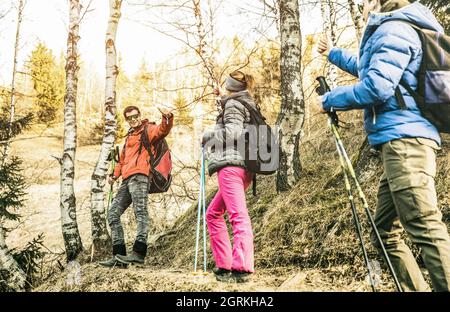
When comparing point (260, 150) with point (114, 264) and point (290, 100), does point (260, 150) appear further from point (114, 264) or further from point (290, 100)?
point (114, 264)

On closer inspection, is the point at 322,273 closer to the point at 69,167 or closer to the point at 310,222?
the point at 310,222

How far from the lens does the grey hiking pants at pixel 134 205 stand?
17.6 feet

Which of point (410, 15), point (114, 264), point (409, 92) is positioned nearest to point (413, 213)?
point (409, 92)

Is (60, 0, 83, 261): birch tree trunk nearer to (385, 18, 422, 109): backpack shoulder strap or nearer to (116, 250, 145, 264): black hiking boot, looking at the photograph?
(116, 250, 145, 264): black hiking boot

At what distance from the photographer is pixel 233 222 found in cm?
404

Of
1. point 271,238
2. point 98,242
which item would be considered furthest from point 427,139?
point 98,242

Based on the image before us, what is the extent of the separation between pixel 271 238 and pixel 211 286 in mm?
1621

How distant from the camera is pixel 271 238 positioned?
5.42m

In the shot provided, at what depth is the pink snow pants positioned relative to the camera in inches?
156

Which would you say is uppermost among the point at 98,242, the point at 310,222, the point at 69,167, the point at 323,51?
the point at 323,51

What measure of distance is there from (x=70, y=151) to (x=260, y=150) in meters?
4.41
